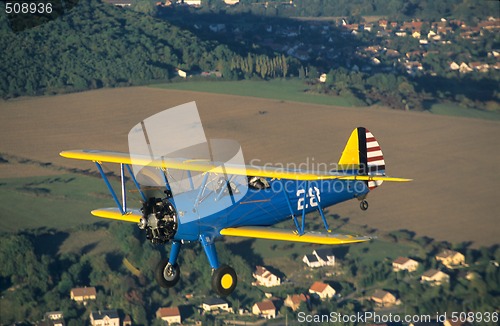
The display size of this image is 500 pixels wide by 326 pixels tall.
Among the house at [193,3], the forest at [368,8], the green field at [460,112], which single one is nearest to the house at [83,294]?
the green field at [460,112]

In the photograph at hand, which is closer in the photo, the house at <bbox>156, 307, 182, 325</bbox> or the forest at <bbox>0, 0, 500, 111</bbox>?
the house at <bbox>156, 307, 182, 325</bbox>

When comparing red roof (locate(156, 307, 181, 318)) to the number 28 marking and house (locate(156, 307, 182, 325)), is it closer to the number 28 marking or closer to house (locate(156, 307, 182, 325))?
house (locate(156, 307, 182, 325))

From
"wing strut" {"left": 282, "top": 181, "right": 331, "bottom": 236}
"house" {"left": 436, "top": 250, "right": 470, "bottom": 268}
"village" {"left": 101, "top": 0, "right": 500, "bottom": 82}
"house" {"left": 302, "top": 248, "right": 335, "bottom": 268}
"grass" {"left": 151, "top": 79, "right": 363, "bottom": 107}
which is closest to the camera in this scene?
"wing strut" {"left": 282, "top": 181, "right": 331, "bottom": 236}

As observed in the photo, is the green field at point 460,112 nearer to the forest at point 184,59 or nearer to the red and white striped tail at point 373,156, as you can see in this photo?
the forest at point 184,59

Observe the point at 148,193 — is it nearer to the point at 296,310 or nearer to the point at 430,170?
the point at 296,310

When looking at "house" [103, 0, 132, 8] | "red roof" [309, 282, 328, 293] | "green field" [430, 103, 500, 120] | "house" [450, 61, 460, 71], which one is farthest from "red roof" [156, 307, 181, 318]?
"house" [450, 61, 460, 71]

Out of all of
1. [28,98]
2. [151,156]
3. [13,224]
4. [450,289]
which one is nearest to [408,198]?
[450,289]
